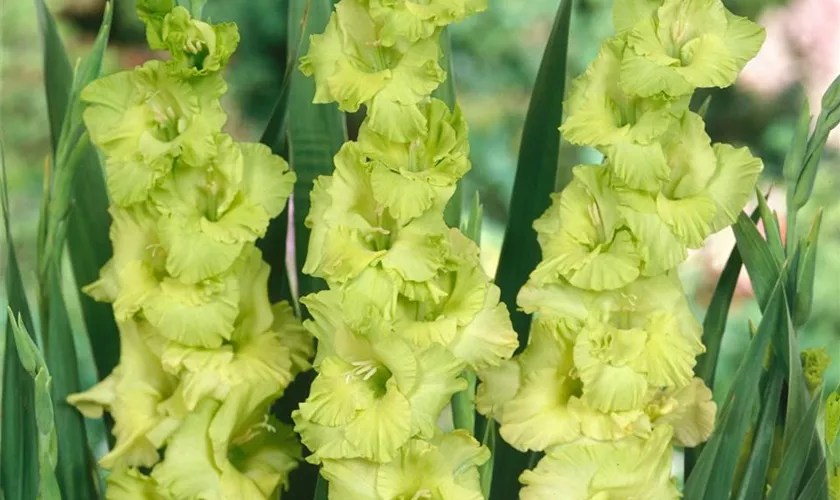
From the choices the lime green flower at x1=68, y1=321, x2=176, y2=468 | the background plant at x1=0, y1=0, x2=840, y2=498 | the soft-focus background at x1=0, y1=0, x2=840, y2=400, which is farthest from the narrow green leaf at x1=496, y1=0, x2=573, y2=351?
the soft-focus background at x1=0, y1=0, x2=840, y2=400

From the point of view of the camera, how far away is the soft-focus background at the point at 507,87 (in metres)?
1.08

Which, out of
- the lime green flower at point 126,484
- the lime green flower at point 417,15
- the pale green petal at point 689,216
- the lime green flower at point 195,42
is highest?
the lime green flower at point 417,15

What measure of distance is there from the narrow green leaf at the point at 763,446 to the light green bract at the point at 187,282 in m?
0.25

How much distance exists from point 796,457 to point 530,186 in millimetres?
208

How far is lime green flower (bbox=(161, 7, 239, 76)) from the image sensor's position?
535mm

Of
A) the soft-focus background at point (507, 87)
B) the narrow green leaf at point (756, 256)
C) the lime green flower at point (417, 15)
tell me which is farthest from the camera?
the soft-focus background at point (507, 87)

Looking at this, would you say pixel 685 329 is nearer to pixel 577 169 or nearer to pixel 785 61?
pixel 577 169

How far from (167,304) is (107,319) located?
0.13 metres

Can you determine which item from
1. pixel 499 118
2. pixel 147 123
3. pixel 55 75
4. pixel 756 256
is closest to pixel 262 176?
pixel 147 123

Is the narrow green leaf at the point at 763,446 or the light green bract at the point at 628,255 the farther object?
the narrow green leaf at the point at 763,446

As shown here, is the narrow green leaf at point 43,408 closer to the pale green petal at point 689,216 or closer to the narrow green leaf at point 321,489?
the narrow green leaf at point 321,489

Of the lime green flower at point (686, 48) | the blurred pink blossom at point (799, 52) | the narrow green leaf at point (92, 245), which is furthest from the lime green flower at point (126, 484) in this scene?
the blurred pink blossom at point (799, 52)

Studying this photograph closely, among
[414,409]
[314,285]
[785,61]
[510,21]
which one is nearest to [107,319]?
[314,285]

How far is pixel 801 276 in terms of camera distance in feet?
1.99
